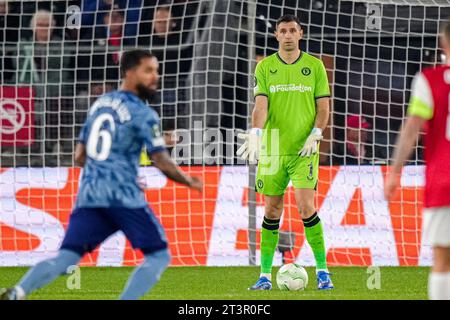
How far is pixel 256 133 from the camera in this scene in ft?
29.2

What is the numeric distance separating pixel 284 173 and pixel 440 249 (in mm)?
3488

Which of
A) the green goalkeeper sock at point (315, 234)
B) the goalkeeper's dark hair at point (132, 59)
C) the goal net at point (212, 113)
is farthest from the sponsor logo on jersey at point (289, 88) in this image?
the goal net at point (212, 113)

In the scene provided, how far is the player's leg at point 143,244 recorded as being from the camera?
6258mm

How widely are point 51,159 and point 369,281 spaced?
4.68 m

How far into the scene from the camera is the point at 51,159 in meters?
12.6

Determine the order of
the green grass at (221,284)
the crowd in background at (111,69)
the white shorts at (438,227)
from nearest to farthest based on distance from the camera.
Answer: the white shorts at (438,227) < the green grass at (221,284) < the crowd in background at (111,69)

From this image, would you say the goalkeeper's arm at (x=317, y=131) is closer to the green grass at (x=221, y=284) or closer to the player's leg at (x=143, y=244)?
the green grass at (x=221, y=284)

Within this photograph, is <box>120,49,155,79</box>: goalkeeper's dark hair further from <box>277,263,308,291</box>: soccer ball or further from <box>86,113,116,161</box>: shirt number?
<box>277,263,308,291</box>: soccer ball

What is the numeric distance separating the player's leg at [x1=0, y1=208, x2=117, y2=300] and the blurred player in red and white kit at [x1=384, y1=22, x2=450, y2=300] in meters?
1.62

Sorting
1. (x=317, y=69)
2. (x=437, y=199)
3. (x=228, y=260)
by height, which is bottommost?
(x=228, y=260)

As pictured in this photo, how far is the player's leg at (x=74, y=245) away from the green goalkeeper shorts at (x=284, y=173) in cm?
288

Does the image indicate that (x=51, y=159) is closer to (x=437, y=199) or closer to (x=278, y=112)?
(x=278, y=112)

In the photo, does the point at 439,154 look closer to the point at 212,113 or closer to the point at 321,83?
the point at 321,83
